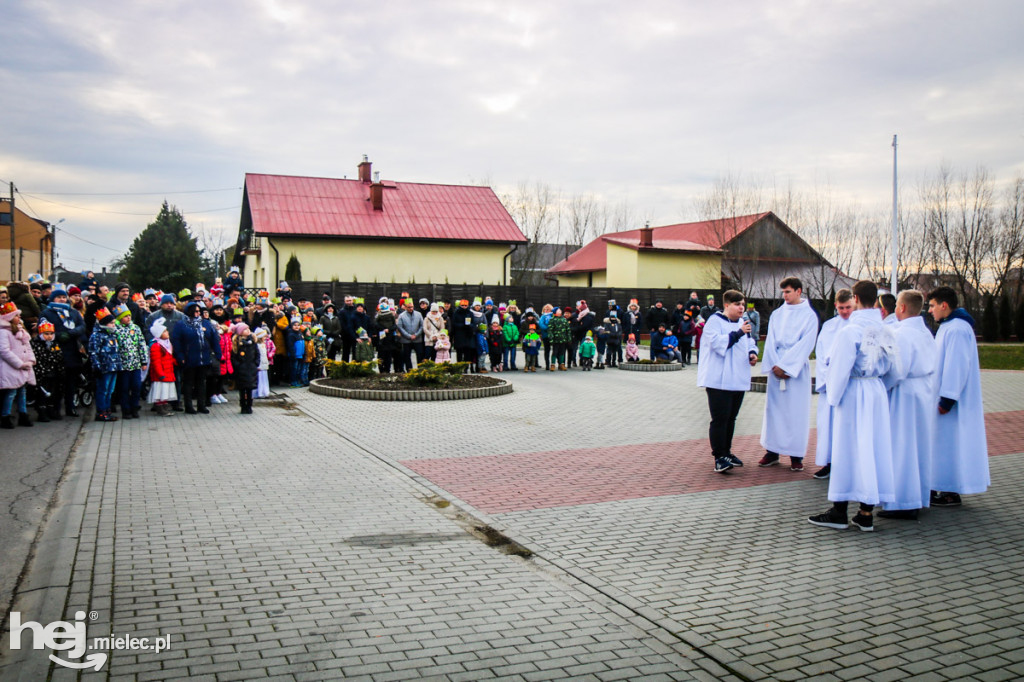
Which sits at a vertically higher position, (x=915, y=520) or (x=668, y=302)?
(x=668, y=302)

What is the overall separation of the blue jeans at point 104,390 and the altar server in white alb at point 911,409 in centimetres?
1078

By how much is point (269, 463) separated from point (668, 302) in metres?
29.0

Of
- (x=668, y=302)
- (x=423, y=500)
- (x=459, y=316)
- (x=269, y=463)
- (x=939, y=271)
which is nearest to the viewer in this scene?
(x=423, y=500)

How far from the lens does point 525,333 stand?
22.0m

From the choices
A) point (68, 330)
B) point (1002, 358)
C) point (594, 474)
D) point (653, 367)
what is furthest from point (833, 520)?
point (1002, 358)

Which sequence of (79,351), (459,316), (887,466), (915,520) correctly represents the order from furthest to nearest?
(459,316) < (79,351) < (915,520) < (887,466)

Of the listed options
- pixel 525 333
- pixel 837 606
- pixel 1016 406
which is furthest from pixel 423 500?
pixel 525 333

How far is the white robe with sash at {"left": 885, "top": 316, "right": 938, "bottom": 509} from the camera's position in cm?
670

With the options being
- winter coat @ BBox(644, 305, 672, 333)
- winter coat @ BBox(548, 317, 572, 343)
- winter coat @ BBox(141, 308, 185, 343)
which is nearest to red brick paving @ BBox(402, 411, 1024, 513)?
winter coat @ BBox(141, 308, 185, 343)

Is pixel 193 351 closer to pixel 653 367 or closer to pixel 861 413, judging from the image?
pixel 861 413

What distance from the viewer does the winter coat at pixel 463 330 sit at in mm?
20078

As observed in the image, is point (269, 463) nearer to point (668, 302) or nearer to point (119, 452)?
point (119, 452)

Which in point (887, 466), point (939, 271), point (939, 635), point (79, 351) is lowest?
point (939, 635)

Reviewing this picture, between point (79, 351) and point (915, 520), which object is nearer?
point (915, 520)
